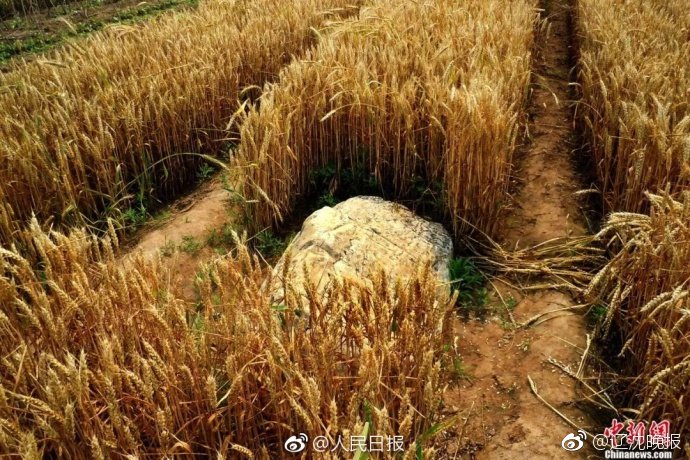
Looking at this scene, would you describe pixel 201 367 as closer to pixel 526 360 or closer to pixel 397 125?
pixel 526 360

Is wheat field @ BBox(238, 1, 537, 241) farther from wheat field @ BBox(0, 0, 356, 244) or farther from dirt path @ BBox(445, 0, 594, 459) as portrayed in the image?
wheat field @ BBox(0, 0, 356, 244)

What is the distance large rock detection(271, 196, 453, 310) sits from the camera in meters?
2.76

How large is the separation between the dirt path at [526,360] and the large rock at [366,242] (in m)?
0.41

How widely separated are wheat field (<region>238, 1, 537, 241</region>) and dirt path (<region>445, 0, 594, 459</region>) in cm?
37

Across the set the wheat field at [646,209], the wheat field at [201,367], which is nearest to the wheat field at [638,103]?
the wheat field at [646,209]

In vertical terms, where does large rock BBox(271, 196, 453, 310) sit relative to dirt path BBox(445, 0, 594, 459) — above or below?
above

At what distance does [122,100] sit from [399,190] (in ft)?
7.06

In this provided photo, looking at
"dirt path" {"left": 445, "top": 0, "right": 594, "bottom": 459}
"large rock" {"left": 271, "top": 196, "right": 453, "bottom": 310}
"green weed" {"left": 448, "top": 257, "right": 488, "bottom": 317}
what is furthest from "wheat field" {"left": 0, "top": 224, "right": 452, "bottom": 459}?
"green weed" {"left": 448, "top": 257, "right": 488, "bottom": 317}

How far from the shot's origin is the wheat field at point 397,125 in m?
3.15

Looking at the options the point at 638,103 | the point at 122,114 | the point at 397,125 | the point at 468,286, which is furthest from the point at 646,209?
the point at 122,114

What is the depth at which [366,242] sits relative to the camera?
2939 mm

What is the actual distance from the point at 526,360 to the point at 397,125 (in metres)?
1.58

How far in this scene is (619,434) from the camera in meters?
2.18

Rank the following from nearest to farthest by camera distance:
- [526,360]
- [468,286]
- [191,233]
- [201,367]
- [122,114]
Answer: [201,367] → [526,360] → [468,286] → [191,233] → [122,114]
